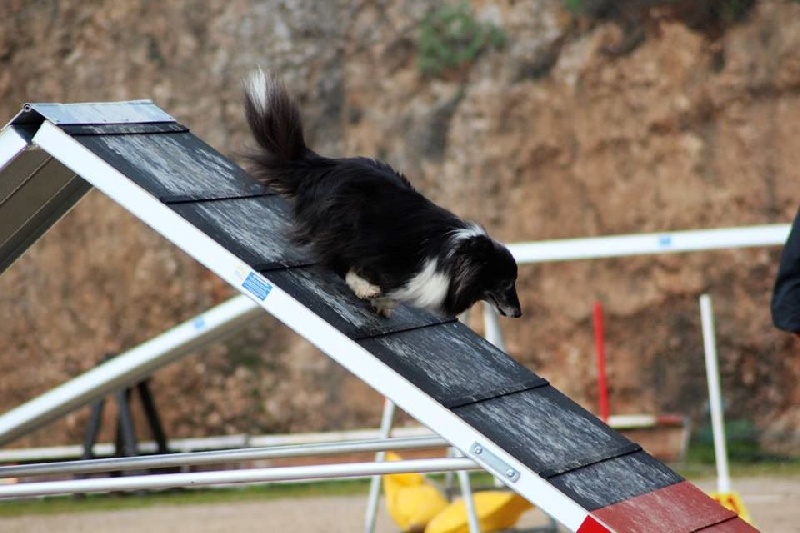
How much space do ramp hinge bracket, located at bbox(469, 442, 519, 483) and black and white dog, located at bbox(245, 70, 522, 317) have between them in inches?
29.8

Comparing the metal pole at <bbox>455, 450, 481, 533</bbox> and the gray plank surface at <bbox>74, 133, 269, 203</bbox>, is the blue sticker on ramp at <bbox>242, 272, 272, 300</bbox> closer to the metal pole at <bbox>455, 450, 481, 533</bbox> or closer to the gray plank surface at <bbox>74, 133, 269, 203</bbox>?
the gray plank surface at <bbox>74, 133, 269, 203</bbox>

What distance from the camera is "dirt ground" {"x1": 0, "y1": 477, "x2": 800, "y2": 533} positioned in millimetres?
6422

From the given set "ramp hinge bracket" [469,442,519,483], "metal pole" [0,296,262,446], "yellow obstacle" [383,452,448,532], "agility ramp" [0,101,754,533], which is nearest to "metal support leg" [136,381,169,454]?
"metal pole" [0,296,262,446]

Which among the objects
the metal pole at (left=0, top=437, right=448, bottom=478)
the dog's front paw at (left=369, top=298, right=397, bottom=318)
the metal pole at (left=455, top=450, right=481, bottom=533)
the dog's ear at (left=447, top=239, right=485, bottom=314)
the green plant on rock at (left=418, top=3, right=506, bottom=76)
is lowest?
the metal pole at (left=0, top=437, right=448, bottom=478)

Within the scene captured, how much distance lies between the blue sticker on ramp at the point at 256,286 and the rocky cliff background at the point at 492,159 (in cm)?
587

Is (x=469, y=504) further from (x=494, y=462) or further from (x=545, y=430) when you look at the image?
(x=494, y=462)

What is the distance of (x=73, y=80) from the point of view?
998 cm

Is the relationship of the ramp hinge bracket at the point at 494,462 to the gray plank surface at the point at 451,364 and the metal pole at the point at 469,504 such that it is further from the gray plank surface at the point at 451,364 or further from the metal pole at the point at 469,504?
the metal pole at the point at 469,504

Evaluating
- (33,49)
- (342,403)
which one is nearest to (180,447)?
(342,403)

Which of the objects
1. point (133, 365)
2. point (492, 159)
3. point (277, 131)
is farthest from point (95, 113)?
point (492, 159)

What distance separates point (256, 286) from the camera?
3.39 meters

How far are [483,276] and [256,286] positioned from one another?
85 centimetres

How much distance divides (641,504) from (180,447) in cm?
586

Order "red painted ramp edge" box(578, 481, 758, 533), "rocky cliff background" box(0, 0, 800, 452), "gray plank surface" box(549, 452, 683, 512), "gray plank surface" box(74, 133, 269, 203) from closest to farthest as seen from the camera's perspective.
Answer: "red painted ramp edge" box(578, 481, 758, 533)
"gray plank surface" box(549, 452, 683, 512)
"gray plank surface" box(74, 133, 269, 203)
"rocky cliff background" box(0, 0, 800, 452)
